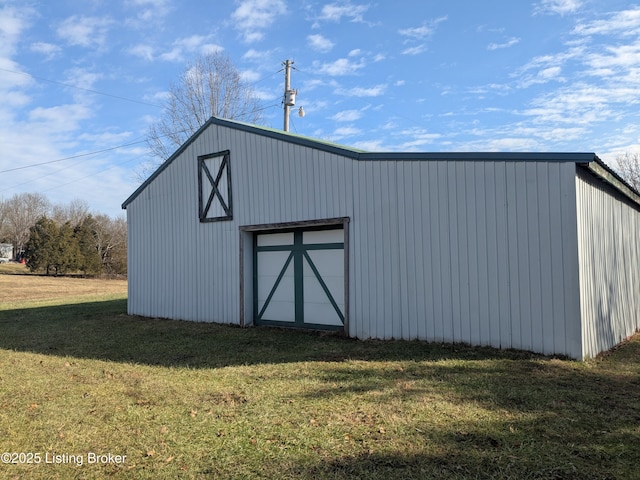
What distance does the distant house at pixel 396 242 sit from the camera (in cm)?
706

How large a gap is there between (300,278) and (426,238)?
320 centimetres

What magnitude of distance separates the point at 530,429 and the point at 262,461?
2329 millimetres

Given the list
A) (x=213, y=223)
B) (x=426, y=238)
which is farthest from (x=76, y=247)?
(x=426, y=238)

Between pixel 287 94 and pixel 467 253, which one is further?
pixel 287 94

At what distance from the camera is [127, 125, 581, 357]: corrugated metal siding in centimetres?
700

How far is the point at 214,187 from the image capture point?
1148 cm

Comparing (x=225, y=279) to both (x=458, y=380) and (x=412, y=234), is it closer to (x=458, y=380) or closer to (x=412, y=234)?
(x=412, y=234)

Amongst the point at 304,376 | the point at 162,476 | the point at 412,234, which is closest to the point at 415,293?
the point at 412,234

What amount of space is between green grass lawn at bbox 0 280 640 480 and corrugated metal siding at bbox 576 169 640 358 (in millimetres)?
638

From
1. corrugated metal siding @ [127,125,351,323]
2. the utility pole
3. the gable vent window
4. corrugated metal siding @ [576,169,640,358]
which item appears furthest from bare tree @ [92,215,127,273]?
corrugated metal siding @ [576,169,640,358]

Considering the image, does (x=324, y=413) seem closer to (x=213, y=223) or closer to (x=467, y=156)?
(x=467, y=156)

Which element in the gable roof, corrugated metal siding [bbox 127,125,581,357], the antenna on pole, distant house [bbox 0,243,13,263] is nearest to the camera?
the gable roof

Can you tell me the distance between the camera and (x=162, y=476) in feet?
Result: 11.2

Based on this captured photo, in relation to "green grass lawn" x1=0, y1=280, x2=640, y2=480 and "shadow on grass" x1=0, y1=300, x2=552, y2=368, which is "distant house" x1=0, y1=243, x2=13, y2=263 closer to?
"shadow on grass" x1=0, y1=300, x2=552, y2=368
